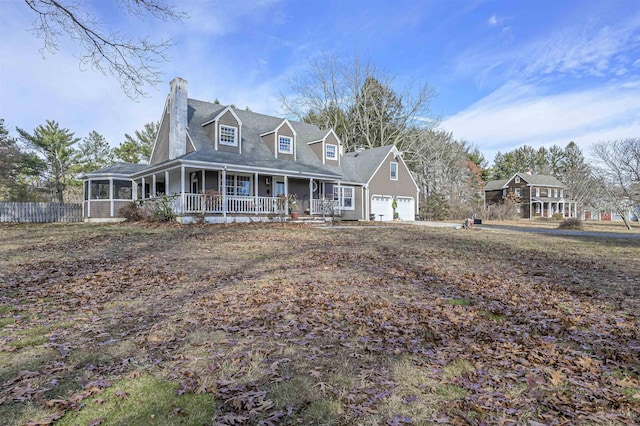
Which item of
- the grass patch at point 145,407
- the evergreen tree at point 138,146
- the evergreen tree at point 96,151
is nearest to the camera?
the grass patch at point 145,407

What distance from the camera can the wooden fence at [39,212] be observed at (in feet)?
76.2

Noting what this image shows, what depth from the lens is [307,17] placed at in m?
17.5

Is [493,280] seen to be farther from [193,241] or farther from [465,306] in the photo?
[193,241]

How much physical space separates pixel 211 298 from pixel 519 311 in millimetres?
4522

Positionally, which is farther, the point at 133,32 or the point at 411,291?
the point at 133,32

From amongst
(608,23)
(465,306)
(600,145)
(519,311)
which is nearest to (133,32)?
(465,306)

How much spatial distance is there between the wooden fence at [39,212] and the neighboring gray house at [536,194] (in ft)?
174

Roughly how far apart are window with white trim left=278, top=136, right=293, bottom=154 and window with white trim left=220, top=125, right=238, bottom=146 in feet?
10.5

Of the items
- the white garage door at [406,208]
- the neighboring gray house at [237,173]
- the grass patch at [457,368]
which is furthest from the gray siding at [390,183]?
the grass patch at [457,368]

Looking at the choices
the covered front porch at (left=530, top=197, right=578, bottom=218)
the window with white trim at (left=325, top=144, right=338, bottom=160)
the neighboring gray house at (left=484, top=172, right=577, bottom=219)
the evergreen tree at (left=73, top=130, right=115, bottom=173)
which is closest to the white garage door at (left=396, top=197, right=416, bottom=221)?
the window with white trim at (left=325, top=144, right=338, bottom=160)

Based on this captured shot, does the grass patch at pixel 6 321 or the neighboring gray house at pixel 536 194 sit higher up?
the neighboring gray house at pixel 536 194

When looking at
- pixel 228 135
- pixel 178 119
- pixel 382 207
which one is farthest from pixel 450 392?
pixel 382 207

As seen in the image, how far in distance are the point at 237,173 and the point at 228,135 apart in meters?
2.52

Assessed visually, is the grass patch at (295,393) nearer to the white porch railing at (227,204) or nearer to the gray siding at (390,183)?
the white porch railing at (227,204)
